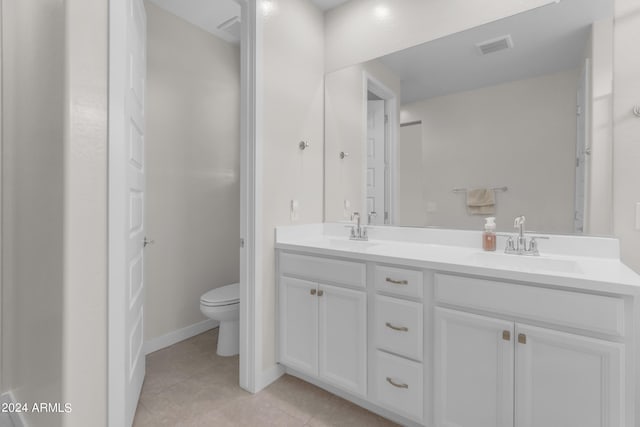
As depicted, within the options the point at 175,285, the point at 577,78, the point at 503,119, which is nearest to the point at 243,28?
the point at 503,119

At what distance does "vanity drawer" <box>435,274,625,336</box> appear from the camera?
1.09m

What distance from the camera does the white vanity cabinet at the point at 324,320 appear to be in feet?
5.56

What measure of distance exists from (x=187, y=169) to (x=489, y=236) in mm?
2298

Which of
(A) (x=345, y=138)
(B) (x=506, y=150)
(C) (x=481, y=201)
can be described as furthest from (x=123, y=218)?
(B) (x=506, y=150)

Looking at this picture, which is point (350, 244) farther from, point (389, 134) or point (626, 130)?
point (626, 130)

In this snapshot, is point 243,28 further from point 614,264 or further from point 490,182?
point 614,264

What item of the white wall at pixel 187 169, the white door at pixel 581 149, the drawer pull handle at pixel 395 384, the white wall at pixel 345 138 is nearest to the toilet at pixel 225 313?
the white wall at pixel 187 169

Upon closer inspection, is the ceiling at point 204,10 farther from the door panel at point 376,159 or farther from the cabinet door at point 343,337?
the cabinet door at point 343,337

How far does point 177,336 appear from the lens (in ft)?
8.59

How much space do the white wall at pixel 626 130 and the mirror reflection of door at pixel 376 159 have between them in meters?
1.19

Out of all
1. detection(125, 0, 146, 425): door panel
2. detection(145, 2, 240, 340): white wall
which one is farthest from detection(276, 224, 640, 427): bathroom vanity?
detection(145, 2, 240, 340): white wall

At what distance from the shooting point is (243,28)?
1.92 m

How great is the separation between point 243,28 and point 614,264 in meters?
2.23

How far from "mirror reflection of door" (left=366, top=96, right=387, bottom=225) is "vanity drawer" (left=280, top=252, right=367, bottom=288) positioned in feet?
2.02
